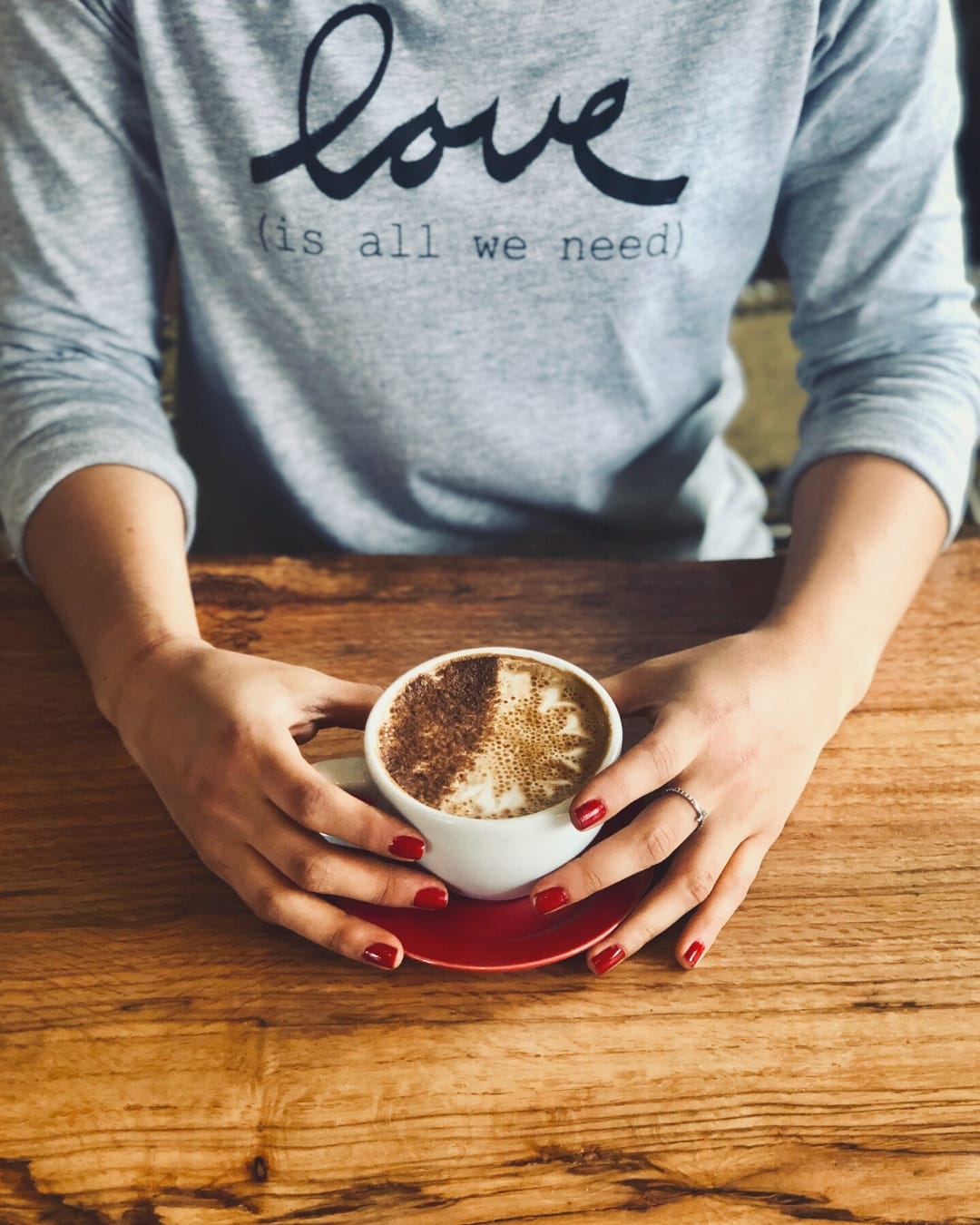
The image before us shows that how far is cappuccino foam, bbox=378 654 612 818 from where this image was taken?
0.64 metres

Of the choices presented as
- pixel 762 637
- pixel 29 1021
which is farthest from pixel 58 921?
pixel 762 637

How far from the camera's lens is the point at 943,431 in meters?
0.94

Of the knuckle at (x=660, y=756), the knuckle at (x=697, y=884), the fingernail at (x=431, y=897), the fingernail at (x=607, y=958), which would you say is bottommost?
the fingernail at (x=607, y=958)

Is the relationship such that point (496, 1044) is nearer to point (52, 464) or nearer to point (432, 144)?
point (52, 464)

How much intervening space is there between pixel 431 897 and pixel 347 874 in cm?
6

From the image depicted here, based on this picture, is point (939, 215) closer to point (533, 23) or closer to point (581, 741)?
point (533, 23)

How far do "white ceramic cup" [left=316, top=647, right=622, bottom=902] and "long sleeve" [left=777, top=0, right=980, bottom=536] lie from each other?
444mm

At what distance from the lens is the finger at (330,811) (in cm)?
64

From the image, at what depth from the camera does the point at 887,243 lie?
38.9 inches

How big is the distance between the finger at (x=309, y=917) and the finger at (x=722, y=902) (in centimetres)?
18

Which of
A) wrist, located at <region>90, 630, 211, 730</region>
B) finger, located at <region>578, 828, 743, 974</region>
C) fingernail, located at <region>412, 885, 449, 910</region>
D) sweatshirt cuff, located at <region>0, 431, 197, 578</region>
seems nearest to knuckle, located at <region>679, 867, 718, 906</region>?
finger, located at <region>578, 828, 743, 974</region>

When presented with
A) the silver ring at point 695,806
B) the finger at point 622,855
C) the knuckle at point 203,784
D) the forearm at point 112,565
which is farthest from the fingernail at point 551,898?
the forearm at point 112,565

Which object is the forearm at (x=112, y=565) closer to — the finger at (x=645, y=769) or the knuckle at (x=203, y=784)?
the knuckle at (x=203, y=784)

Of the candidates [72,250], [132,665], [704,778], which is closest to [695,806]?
[704,778]
